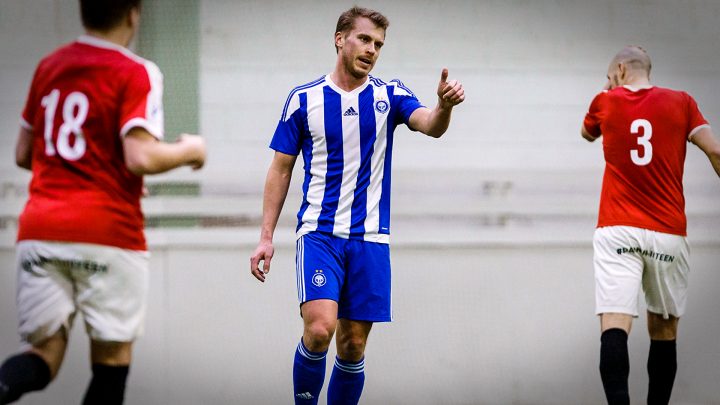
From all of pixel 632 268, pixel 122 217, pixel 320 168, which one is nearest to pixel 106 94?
pixel 122 217

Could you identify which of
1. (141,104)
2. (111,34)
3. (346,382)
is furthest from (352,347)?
(111,34)

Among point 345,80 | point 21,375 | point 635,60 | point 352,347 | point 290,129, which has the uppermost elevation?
point 635,60

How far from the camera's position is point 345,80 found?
4156 mm

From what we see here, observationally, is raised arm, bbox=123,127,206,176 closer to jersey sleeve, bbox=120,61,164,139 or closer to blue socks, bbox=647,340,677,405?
jersey sleeve, bbox=120,61,164,139

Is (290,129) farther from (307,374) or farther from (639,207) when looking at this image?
(639,207)

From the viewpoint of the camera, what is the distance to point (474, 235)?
219 inches

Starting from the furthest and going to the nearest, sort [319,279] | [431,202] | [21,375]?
1. [431,202]
2. [319,279]
3. [21,375]

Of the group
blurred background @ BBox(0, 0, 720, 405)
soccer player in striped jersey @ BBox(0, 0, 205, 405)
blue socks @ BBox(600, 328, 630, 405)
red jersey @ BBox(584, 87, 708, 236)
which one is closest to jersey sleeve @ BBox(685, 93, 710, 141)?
red jersey @ BBox(584, 87, 708, 236)

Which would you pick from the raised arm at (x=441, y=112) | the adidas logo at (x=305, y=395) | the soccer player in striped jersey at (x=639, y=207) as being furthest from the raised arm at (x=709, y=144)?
the adidas logo at (x=305, y=395)

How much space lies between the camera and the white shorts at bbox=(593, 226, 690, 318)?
4262 mm

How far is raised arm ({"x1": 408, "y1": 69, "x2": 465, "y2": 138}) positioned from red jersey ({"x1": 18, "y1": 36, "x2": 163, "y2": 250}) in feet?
3.97

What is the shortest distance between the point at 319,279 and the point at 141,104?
52.2 inches

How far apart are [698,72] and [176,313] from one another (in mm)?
3402

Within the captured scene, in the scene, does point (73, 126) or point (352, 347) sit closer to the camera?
point (73, 126)
